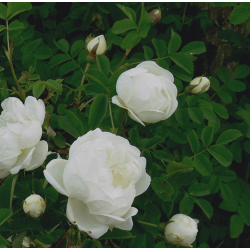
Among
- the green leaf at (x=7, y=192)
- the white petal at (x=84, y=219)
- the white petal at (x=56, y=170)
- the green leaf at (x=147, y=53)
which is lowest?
the green leaf at (x=7, y=192)

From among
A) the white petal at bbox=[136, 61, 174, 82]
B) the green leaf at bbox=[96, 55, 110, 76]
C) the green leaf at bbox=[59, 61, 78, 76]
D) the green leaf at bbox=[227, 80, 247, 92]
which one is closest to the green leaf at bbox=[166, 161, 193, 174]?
the white petal at bbox=[136, 61, 174, 82]

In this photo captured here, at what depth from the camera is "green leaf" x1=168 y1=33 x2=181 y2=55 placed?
1.19 m

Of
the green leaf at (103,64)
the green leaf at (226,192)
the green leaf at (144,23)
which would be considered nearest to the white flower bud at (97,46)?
the green leaf at (103,64)

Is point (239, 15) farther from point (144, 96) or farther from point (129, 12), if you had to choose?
point (144, 96)

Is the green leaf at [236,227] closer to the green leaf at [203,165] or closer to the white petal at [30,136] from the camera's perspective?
the green leaf at [203,165]

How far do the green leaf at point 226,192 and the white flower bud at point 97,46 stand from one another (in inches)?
25.8

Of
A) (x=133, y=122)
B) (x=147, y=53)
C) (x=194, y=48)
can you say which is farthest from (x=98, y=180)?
(x=194, y=48)

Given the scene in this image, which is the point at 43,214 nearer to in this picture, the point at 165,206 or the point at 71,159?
the point at 71,159

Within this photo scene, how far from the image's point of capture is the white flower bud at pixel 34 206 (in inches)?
29.2

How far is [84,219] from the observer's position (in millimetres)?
707

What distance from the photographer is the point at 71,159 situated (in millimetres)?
676

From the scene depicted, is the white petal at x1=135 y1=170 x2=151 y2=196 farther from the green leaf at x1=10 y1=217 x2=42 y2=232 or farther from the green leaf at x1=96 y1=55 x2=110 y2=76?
the green leaf at x1=96 y1=55 x2=110 y2=76

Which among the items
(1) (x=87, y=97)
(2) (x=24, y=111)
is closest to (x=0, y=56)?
(1) (x=87, y=97)

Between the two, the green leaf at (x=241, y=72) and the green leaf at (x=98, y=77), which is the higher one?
the green leaf at (x=98, y=77)
